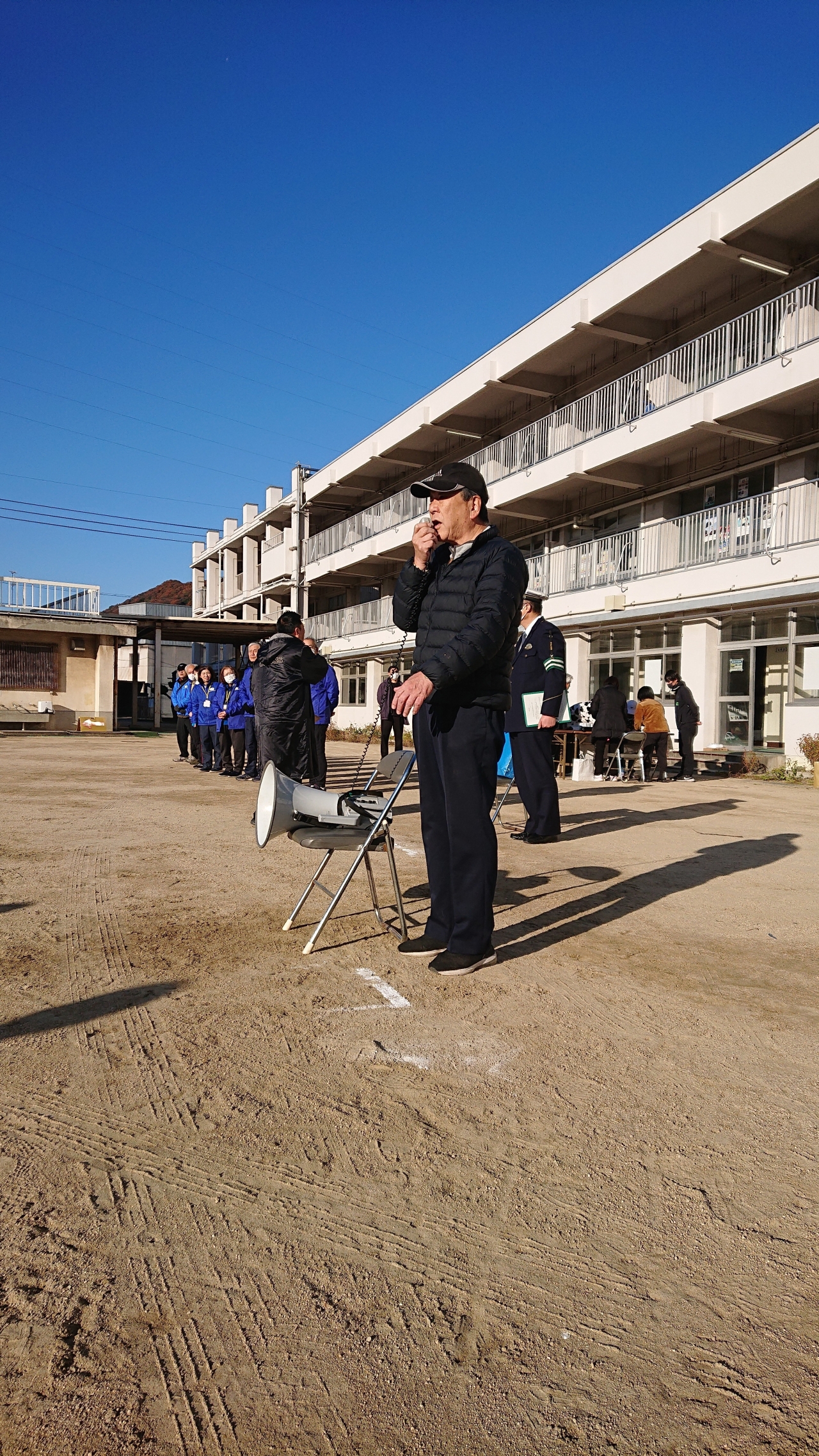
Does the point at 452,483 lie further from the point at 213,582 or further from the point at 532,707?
the point at 213,582

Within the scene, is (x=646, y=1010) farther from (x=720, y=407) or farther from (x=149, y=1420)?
(x=720, y=407)

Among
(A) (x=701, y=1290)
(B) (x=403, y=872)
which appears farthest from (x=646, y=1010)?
(B) (x=403, y=872)

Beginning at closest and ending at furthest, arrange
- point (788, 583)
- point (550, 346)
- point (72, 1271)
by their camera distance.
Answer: point (72, 1271) → point (788, 583) → point (550, 346)

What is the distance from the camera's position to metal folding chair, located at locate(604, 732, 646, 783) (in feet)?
48.3

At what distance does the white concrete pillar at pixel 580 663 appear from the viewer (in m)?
23.1

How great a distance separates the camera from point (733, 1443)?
1420 mm

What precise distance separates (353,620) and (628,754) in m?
23.6

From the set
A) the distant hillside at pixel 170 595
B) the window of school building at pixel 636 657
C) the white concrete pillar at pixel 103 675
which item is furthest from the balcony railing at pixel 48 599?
the distant hillside at pixel 170 595

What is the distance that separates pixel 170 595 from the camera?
3228 inches

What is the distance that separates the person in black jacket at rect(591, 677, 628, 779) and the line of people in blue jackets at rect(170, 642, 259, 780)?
17.9 ft

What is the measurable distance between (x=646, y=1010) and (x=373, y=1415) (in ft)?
7.27

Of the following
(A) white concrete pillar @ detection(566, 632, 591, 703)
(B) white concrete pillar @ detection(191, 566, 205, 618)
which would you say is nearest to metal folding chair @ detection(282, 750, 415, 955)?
(A) white concrete pillar @ detection(566, 632, 591, 703)

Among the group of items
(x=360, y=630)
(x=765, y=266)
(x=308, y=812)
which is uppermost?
(x=765, y=266)

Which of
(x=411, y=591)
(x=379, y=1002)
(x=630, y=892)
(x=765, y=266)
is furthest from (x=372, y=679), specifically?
(x=379, y=1002)
